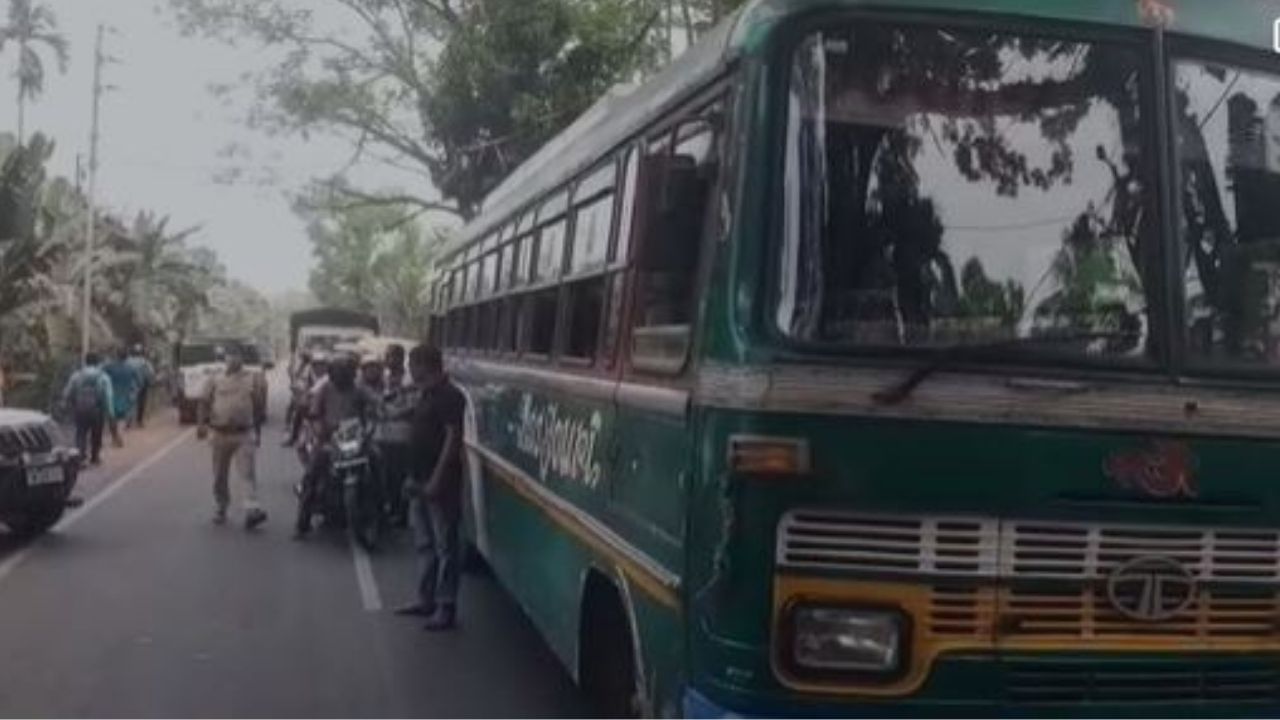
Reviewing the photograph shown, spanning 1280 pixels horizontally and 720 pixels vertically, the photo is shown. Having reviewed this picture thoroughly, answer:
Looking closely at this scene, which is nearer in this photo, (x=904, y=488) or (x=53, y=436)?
(x=904, y=488)

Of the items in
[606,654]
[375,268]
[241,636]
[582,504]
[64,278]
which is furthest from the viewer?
[375,268]

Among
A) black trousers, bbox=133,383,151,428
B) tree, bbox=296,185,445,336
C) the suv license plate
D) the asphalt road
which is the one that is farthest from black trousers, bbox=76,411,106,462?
tree, bbox=296,185,445,336

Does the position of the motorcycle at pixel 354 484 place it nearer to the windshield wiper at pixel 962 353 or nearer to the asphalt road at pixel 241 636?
the asphalt road at pixel 241 636

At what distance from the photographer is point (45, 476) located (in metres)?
11.5

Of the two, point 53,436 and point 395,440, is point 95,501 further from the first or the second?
point 395,440

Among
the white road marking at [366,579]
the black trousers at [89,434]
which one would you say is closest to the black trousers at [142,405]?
the black trousers at [89,434]

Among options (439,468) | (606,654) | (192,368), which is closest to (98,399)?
(439,468)

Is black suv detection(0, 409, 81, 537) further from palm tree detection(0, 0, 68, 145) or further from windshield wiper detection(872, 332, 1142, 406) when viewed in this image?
palm tree detection(0, 0, 68, 145)

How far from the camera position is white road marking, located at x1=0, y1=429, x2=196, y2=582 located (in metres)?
10.6

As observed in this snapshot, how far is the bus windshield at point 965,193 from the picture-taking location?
3.71 metres

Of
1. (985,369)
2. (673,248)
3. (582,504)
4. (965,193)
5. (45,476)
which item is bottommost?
(45,476)

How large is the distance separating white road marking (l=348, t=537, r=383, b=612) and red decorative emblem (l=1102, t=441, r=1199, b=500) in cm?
618

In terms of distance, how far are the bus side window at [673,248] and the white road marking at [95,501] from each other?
696cm

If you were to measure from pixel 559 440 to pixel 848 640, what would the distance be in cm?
268
